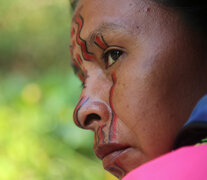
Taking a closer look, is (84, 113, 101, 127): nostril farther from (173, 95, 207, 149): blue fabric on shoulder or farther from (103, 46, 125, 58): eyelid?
(173, 95, 207, 149): blue fabric on shoulder

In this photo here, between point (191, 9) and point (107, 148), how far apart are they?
0.45 metres

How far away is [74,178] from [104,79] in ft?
6.29

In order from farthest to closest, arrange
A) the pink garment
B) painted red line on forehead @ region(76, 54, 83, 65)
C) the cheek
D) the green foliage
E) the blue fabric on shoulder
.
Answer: the green foliage
painted red line on forehead @ region(76, 54, 83, 65)
the cheek
the blue fabric on shoulder
the pink garment

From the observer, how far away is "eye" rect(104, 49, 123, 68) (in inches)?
48.0

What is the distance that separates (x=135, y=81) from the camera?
3.79 ft

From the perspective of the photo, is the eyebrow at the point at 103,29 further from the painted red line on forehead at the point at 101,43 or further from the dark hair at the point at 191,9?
the dark hair at the point at 191,9

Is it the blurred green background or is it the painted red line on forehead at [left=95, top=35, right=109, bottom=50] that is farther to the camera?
the blurred green background

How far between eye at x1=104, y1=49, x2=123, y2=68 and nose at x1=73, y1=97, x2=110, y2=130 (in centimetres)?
12

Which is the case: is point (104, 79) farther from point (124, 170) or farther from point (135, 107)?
point (124, 170)

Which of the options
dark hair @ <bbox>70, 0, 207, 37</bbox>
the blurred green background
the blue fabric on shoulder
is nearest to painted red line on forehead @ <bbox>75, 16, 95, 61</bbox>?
dark hair @ <bbox>70, 0, 207, 37</bbox>

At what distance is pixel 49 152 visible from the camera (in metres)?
3.10

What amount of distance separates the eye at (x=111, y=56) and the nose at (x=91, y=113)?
12 cm

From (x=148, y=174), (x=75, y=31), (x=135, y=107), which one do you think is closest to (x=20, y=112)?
(x=75, y=31)

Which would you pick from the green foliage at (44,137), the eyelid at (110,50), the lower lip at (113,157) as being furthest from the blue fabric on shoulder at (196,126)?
the green foliage at (44,137)
